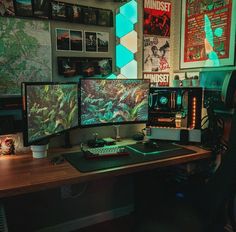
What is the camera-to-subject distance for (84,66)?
6.51ft

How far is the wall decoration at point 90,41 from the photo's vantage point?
6.54 feet

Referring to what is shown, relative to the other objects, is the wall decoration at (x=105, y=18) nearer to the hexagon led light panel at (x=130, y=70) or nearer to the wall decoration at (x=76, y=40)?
the wall decoration at (x=76, y=40)

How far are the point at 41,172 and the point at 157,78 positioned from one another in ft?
4.77

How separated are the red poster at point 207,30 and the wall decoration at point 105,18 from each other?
0.75m

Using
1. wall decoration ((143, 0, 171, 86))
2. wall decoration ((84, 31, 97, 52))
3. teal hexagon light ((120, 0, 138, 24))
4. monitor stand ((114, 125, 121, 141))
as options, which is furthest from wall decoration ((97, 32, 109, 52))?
monitor stand ((114, 125, 121, 141))

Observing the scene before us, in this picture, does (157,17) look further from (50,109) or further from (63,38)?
(50,109)

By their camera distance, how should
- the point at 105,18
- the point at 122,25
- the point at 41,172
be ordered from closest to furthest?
the point at 41,172, the point at 105,18, the point at 122,25

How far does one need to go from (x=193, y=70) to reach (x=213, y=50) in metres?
0.27

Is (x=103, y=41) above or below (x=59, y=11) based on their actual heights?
below

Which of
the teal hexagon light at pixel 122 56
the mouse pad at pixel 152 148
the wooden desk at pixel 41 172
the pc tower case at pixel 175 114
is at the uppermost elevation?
the teal hexagon light at pixel 122 56

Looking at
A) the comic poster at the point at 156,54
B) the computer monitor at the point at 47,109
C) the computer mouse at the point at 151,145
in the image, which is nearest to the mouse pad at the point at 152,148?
the computer mouse at the point at 151,145

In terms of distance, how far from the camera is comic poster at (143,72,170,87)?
93.3 inches

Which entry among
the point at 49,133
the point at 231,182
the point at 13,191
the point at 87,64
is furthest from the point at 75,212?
the point at 231,182

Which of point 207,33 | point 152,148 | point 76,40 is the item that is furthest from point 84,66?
point 207,33
